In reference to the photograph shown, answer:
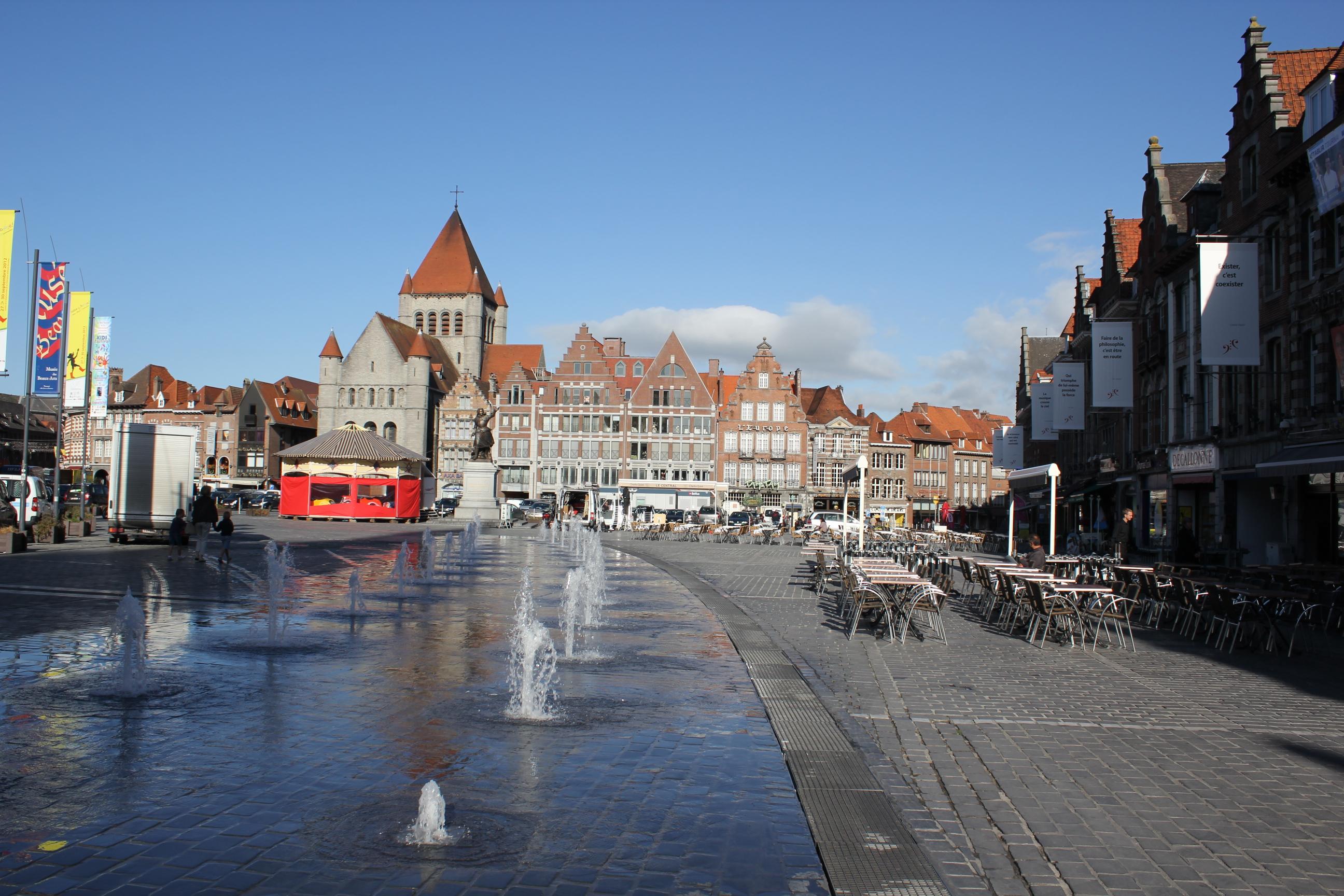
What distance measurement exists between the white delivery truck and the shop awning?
2513cm

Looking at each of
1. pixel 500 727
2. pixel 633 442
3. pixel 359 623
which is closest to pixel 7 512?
pixel 359 623

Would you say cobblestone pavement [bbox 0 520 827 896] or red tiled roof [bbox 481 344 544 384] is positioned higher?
red tiled roof [bbox 481 344 544 384]

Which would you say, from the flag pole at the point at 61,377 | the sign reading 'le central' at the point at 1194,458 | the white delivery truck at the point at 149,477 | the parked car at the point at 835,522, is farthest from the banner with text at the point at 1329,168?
the flag pole at the point at 61,377

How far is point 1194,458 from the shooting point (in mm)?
30234

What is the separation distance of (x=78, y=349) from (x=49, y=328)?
425 centimetres

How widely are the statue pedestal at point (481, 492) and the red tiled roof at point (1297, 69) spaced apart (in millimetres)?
35079

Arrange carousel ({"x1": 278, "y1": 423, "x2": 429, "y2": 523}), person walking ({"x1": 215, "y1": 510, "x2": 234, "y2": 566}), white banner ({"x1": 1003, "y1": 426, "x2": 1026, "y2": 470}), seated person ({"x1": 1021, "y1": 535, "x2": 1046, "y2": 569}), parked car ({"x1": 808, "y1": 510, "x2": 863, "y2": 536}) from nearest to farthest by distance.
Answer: seated person ({"x1": 1021, "y1": 535, "x2": 1046, "y2": 569}) → person walking ({"x1": 215, "y1": 510, "x2": 234, "y2": 566}) → parked car ({"x1": 808, "y1": 510, "x2": 863, "y2": 536}) → white banner ({"x1": 1003, "y1": 426, "x2": 1026, "y2": 470}) → carousel ({"x1": 278, "y1": 423, "x2": 429, "y2": 523})

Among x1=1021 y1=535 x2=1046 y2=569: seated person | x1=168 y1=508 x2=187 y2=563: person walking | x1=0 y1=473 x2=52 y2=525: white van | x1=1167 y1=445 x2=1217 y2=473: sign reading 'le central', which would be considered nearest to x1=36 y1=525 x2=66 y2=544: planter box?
x1=0 y1=473 x2=52 y2=525: white van

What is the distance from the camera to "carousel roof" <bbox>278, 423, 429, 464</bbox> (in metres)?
57.3

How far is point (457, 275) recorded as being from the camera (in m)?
109

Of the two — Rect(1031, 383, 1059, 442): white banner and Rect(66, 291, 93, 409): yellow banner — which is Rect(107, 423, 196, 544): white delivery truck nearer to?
Rect(66, 291, 93, 409): yellow banner

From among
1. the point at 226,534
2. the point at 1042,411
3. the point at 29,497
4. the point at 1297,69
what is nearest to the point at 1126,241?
the point at 1042,411

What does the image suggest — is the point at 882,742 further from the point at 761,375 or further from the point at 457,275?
the point at 457,275

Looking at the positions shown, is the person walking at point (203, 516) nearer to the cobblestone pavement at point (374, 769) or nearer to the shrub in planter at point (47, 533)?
the shrub in planter at point (47, 533)
